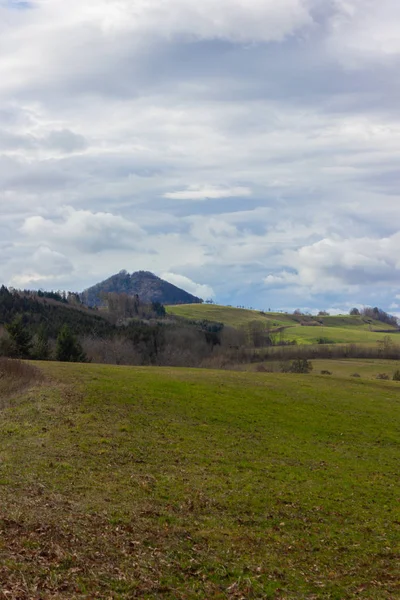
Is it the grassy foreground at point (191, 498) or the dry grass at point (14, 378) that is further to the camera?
the dry grass at point (14, 378)

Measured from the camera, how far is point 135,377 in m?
49.2

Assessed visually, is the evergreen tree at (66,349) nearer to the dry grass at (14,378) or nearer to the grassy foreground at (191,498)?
the dry grass at (14,378)

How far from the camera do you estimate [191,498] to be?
20797mm

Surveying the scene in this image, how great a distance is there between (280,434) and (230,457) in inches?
306

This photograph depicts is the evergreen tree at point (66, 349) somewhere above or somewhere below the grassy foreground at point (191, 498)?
above

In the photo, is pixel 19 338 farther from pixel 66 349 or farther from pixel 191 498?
pixel 191 498

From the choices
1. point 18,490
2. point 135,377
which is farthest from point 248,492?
point 135,377

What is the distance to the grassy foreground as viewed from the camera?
14.0 meters

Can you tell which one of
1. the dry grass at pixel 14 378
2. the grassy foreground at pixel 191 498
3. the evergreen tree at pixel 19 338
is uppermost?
the evergreen tree at pixel 19 338

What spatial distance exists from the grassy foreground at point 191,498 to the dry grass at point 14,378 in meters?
1.89

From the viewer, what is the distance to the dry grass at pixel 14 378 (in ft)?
129

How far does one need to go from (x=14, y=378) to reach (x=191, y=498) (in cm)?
2680

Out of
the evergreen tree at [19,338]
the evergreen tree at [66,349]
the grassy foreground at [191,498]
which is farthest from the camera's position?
the evergreen tree at [66,349]

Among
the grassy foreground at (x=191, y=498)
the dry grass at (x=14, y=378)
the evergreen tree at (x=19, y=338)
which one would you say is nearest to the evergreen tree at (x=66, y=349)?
the evergreen tree at (x=19, y=338)
